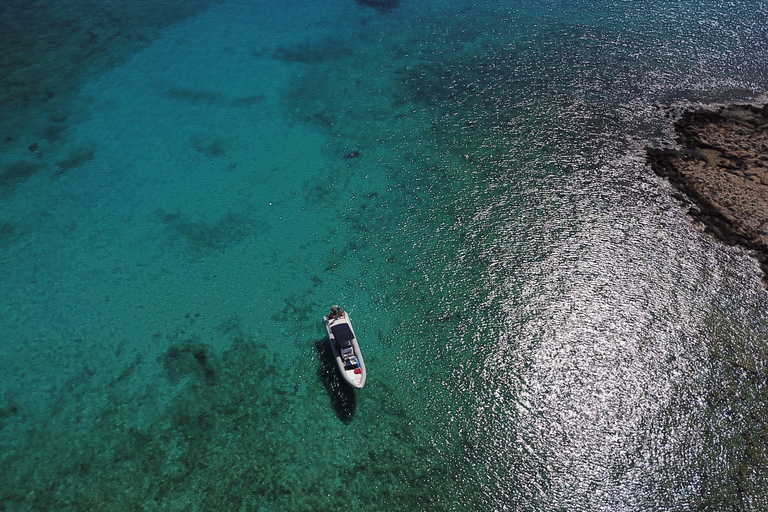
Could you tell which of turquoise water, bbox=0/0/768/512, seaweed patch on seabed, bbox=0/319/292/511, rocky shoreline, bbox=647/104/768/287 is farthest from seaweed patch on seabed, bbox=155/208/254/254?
rocky shoreline, bbox=647/104/768/287

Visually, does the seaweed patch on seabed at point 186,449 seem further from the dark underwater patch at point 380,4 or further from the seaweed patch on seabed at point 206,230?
the dark underwater patch at point 380,4

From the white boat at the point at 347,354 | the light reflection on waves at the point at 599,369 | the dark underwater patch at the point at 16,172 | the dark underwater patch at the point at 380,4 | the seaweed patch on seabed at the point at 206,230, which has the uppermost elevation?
the dark underwater patch at the point at 380,4

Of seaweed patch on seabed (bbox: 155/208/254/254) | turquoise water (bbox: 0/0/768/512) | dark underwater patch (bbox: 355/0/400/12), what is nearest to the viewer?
turquoise water (bbox: 0/0/768/512)

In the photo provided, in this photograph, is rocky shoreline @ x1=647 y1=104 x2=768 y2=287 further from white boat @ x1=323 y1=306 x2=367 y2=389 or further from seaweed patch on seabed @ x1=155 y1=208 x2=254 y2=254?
seaweed patch on seabed @ x1=155 y1=208 x2=254 y2=254

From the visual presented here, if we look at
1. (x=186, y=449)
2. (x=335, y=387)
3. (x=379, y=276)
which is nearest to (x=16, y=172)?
(x=186, y=449)

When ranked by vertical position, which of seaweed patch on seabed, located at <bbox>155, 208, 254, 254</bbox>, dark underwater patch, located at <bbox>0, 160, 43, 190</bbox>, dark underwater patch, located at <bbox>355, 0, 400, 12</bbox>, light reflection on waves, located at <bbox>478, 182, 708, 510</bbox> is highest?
dark underwater patch, located at <bbox>355, 0, 400, 12</bbox>

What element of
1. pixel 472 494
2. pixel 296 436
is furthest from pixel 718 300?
pixel 296 436

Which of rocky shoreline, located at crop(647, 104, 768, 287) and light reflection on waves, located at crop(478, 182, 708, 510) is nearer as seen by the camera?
light reflection on waves, located at crop(478, 182, 708, 510)

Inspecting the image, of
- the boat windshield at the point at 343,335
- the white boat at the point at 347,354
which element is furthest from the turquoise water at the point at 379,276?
the boat windshield at the point at 343,335
